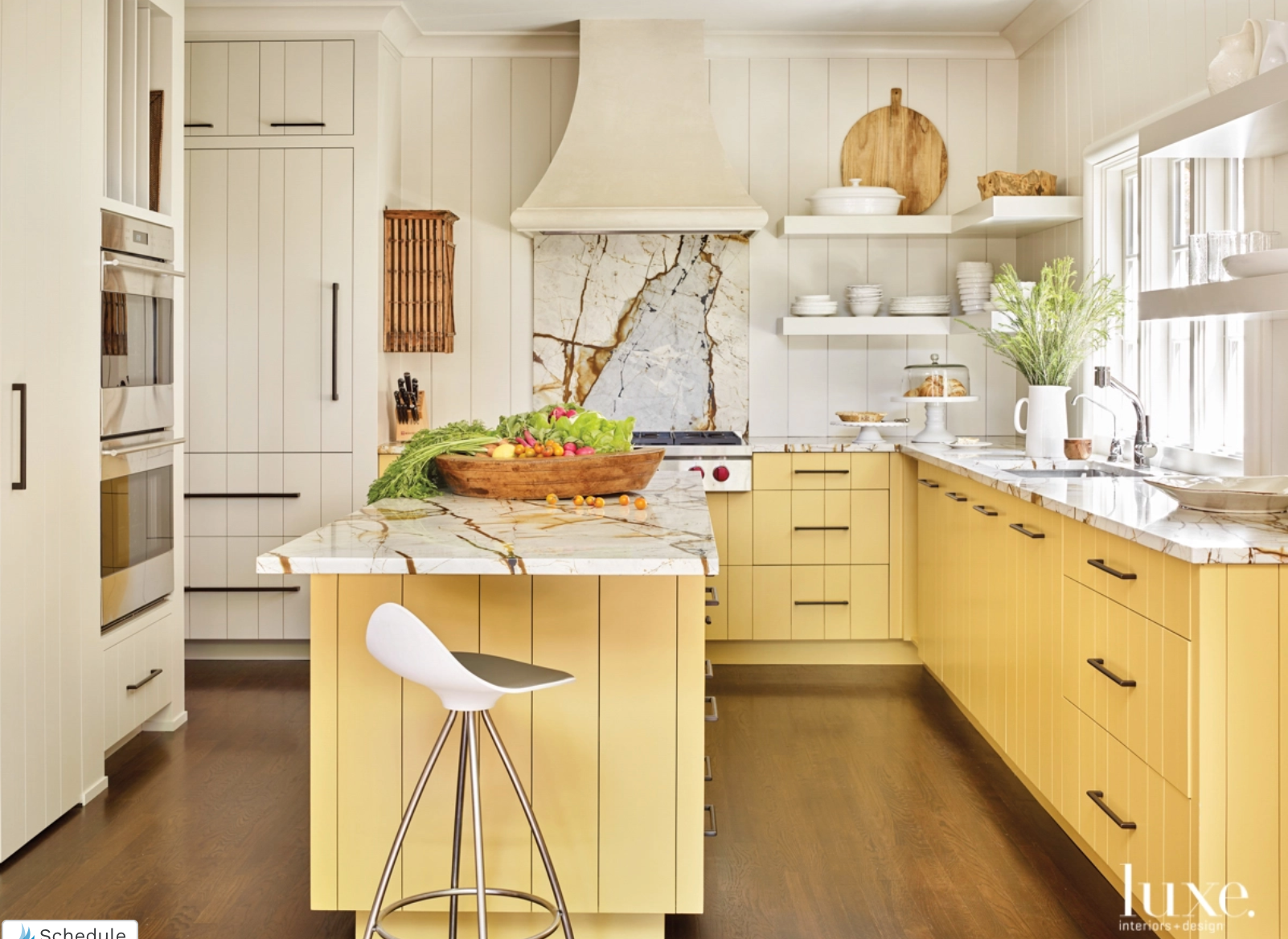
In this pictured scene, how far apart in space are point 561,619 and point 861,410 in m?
3.07

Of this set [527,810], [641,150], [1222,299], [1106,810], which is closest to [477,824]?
[527,810]

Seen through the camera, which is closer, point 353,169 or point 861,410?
point 353,169

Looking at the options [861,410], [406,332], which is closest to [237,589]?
[406,332]

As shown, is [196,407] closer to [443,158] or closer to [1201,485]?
[443,158]

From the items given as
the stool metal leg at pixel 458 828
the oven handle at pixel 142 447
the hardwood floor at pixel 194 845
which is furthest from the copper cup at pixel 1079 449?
the oven handle at pixel 142 447

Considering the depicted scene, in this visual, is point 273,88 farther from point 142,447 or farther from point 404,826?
point 404,826

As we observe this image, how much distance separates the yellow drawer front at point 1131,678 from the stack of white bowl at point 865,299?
2.34 m

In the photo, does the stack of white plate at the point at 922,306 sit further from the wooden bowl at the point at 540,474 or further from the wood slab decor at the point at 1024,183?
the wooden bowl at the point at 540,474

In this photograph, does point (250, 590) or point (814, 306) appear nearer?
point (250, 590)

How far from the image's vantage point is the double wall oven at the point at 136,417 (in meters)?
3.25

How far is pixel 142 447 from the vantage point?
3410mm

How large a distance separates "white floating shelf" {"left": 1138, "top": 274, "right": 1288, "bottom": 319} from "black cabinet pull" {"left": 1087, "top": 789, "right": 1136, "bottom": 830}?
→ 107 cm

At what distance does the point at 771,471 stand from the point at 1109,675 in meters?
2.20

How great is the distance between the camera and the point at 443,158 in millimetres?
5012
